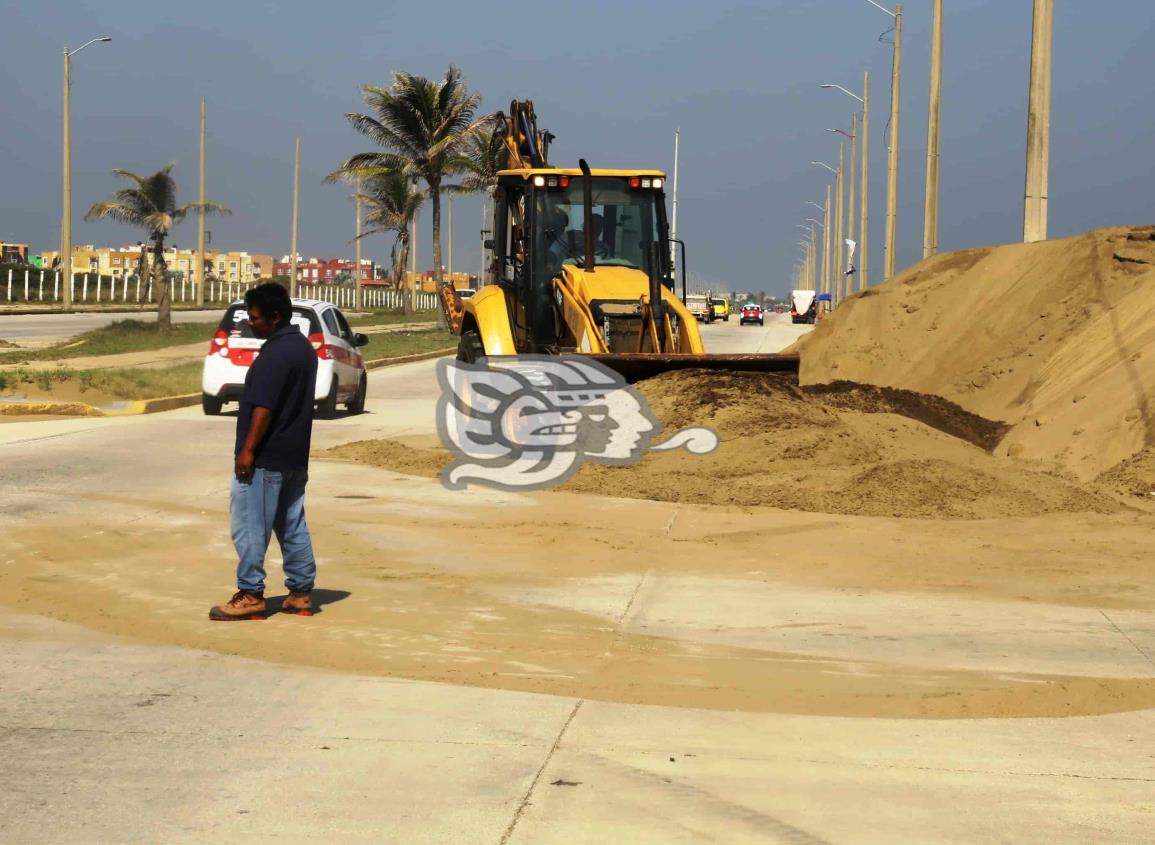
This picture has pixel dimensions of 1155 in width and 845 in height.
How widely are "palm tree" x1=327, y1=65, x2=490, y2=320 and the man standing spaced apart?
158 feet

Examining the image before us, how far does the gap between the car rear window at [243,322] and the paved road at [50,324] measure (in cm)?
2047

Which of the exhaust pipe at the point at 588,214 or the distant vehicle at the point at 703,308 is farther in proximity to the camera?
the distant vehicle at the point at 703,308

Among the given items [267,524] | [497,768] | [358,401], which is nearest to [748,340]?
[358,401]

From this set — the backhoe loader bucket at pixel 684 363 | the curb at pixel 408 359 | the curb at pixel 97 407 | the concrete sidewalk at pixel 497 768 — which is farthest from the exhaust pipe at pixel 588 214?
the curb at pixel 408 359

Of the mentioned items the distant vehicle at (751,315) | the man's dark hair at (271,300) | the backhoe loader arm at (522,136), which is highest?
the backhoe loader arm at (522,136)

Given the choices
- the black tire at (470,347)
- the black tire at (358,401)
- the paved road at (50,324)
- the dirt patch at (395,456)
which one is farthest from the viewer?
the paved road at (50,324)

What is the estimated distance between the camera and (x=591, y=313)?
18.4m

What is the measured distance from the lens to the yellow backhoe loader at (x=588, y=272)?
1897 centimetres

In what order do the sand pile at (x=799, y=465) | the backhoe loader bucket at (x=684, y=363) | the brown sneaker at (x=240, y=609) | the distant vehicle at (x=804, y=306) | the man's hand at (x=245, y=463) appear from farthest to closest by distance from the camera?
the distant vehicle at (x=804, y=306) → the backhoe loader bucket at (x=684, y=363) → the sand pile at (x=799, y=465) → the brown sneaker at (x=240, y=609) → the man's hand at (x=245, y=463)

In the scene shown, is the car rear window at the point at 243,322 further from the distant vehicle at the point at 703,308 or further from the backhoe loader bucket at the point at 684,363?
the distant vehicle at the point at 703,308

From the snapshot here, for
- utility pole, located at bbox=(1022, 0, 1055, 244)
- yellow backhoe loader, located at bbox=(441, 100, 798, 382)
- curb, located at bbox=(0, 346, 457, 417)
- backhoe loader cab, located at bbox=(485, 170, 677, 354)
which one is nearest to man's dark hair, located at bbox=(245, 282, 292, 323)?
yellow backhoe loader, located at bbox=(441, 100, 798, 382)

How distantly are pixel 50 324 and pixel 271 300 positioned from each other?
48.4 m

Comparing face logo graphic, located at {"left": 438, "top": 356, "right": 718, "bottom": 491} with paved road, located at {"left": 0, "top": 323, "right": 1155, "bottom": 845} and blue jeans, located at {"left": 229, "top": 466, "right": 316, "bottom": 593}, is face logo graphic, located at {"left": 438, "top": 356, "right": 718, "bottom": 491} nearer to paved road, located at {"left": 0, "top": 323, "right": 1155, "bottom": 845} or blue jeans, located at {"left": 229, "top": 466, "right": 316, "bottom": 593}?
paved road, located at {"left": 0, "top": 323, "right": 1155, "bottom": 845}

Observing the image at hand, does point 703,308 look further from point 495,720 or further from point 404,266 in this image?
point 495,720
